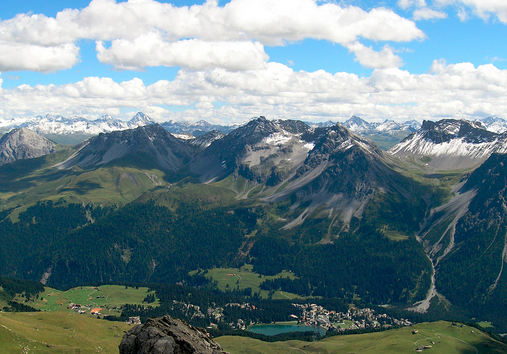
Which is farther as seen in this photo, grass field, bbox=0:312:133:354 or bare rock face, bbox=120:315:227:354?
grass field, bbox=0:312:133:354

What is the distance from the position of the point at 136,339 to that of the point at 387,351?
166031 mm

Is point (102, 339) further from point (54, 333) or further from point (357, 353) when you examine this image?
point (357, 353)

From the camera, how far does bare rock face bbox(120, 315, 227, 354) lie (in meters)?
58.7

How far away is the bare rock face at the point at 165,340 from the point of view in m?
58.7

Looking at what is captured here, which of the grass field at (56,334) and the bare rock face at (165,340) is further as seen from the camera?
the grass field at (56,334)

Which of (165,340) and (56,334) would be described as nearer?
(165,340)

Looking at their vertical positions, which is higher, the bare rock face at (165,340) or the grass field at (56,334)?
the bare rock face at (165,340)

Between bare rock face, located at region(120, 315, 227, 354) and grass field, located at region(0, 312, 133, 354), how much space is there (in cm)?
8799

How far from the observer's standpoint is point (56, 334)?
509 ft

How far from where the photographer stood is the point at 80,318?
632ft

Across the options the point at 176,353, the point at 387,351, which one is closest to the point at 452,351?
the point at 387,351

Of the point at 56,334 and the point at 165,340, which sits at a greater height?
the point at 165,340

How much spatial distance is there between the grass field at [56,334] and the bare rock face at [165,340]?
87993mm

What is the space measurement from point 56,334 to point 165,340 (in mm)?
117814
